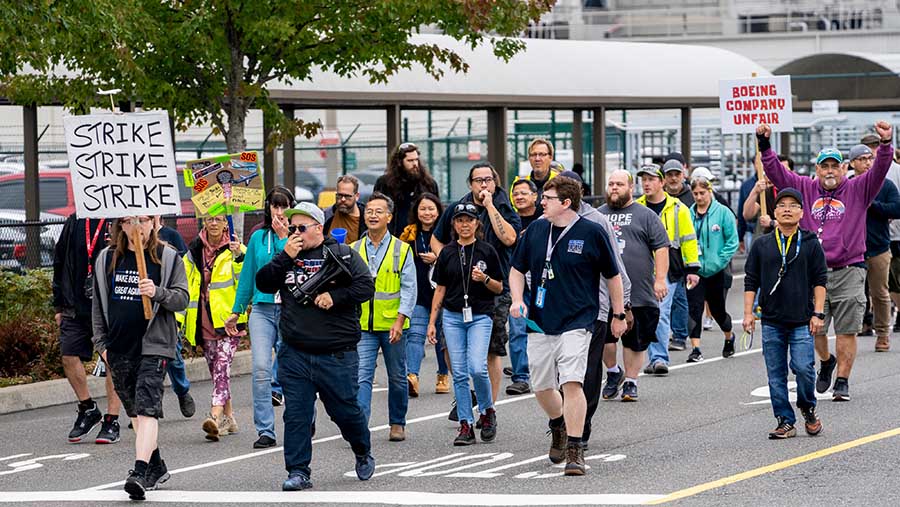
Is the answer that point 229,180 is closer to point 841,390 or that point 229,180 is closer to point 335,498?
point 335,498

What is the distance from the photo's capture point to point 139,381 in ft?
30.2

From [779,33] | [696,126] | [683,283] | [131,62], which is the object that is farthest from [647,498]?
[779,33]

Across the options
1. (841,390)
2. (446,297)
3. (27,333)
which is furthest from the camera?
(27,333)

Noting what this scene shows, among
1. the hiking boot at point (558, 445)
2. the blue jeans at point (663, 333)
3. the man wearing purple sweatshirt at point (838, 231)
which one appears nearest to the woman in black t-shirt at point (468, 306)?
the hiking boot at point (558, 445)

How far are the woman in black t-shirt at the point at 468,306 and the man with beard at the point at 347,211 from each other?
201 centimetres

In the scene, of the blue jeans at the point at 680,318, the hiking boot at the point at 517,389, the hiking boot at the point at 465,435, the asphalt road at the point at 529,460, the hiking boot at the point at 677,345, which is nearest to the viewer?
the asphalt road at the point at 529,460

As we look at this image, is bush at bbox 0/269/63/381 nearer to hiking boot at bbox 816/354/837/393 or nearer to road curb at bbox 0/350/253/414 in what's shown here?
road curb at bbox 0/350/253/414

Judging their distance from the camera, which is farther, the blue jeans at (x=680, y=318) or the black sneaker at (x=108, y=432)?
the blue jeans at (x=680, y=318)

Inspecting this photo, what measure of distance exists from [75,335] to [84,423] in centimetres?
63

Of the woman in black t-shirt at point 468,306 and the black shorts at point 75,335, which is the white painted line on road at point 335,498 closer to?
the woman in black t-shirt at point 468,306

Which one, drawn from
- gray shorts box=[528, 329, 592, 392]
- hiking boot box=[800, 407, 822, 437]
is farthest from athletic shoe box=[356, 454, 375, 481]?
hiking boot box=[800, 407, 822, 437]

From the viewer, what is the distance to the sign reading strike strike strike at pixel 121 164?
9.88 m

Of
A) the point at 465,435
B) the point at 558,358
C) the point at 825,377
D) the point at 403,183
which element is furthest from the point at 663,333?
the point at 558,358

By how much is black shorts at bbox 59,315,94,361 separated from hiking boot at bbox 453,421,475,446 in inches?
112
